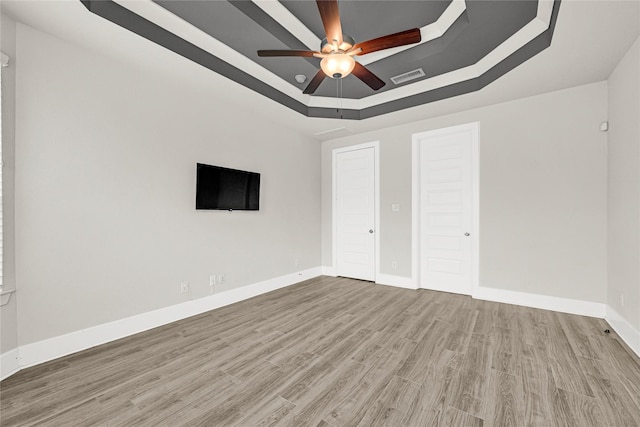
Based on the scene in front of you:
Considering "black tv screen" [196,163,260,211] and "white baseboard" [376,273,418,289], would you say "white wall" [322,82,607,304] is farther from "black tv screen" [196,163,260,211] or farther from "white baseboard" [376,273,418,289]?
"black tv screen" [196,163,260,211]

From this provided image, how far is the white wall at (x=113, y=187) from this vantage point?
235 centimetres

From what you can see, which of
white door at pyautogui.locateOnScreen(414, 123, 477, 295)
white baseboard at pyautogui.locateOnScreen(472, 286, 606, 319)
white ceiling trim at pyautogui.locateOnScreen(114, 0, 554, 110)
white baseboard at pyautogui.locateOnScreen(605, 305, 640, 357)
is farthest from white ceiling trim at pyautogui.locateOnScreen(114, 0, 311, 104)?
white baseboard at pyautogui.locateOnScreen(605, 305, 640, 357)

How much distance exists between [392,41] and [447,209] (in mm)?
2979

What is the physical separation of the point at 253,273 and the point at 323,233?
6.35 feet

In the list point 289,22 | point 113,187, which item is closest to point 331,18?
point 289,22

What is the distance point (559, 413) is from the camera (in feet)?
5.72

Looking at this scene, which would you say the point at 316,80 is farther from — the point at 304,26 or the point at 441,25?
the point at 441,25

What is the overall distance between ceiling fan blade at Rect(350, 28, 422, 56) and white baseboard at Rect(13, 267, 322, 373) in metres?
3.40

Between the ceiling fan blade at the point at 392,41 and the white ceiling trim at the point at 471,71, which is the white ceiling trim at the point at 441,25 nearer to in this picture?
the white ceiling trim at the point at 471,71

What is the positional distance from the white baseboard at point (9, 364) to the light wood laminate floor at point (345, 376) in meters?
0.06

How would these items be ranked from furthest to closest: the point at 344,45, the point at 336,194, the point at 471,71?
the point at 336,194 < the point at 471,71 < the point at 344,45

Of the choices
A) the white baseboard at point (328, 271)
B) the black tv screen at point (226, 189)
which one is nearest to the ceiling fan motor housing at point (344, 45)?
the black tv screen at point (226, 189)

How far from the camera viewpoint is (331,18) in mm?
1983

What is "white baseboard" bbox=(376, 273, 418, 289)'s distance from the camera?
4672 mm
